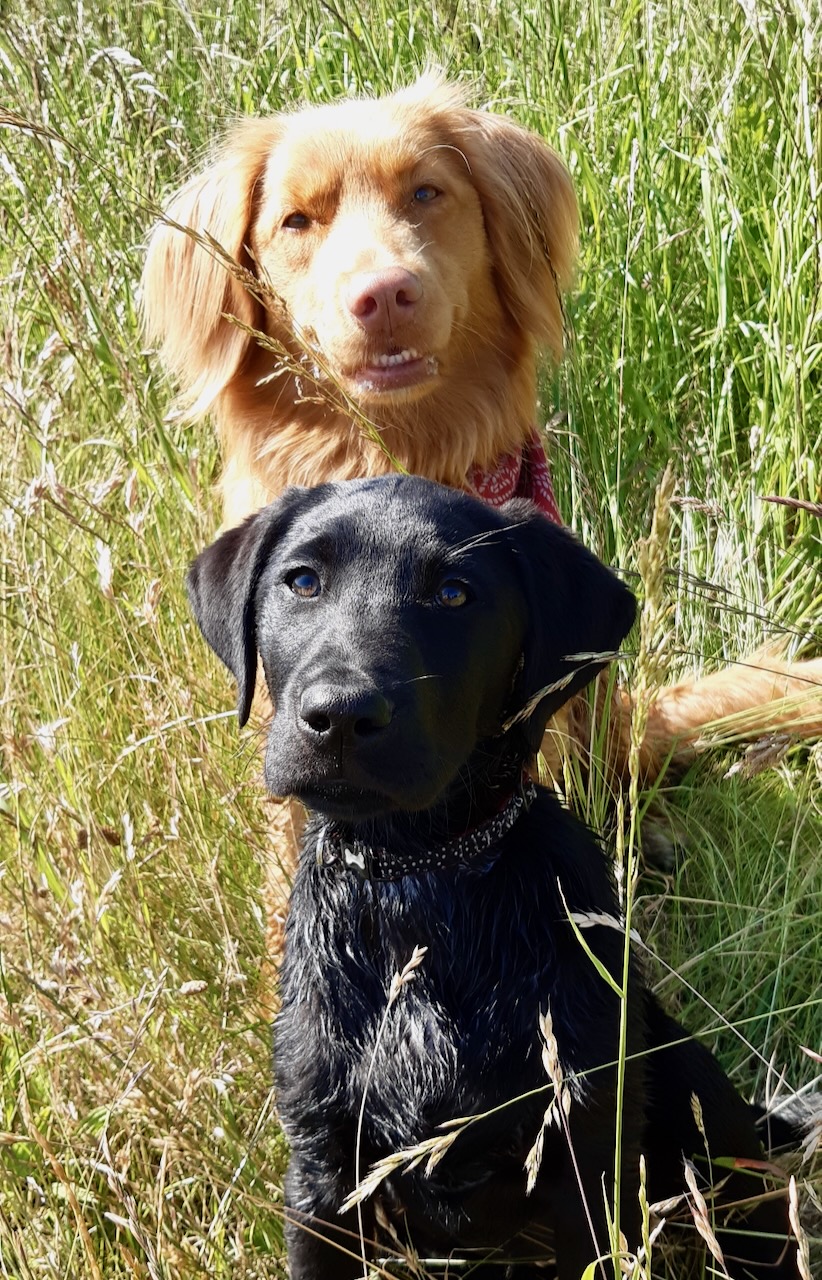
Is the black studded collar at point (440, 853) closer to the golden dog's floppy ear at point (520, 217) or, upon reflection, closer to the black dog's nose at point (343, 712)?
the black dog's nose at point (343, 712)

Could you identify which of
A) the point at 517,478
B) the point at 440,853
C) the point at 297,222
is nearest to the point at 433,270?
the point at 297,222

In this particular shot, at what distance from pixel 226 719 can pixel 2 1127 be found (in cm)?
107

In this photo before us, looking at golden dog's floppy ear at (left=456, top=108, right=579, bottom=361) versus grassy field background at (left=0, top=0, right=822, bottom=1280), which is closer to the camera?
grassy field background at (left=0, top=0, right=822, bottom=1280)

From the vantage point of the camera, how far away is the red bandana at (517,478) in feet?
10.4

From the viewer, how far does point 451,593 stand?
1921 mm

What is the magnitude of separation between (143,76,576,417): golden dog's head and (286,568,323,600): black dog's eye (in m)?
1.02

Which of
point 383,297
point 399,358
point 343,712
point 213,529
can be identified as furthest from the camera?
point 213,529

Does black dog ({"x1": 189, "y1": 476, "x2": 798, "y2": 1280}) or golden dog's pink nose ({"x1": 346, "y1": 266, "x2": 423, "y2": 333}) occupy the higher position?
golden dog's pink nose ({"x1": 346, "y1": 266, "x2": 423, "y2": 333})

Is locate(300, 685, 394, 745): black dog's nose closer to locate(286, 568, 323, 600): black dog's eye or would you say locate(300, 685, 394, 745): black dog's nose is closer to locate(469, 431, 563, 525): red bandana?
locate(286, 568, 323, 600): black dog's eye

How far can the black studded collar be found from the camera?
1.98 meters

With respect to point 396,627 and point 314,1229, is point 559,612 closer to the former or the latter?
point 396,627

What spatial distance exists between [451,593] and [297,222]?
1643 mm

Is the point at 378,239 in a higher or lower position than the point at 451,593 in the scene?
higher

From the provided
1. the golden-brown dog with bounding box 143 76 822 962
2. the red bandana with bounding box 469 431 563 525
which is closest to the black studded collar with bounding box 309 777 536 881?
the golden-brown dog with bounding box 143 76 822 962
